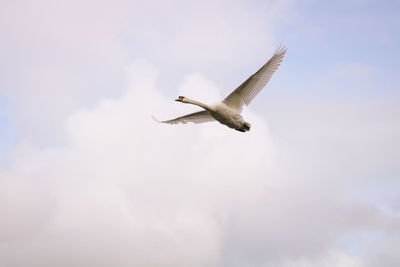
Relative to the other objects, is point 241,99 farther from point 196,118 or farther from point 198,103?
point 196,118

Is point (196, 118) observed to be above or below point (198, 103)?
above

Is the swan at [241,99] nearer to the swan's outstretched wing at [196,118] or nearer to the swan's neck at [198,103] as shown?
the swan's neck at [198,103]

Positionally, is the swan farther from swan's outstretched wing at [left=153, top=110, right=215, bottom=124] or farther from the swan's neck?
swan's outstretched wing at [left=153, top=110, right=215, bottom=124]

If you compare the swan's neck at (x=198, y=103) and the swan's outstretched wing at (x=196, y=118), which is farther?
the swan's outstretched wing at (x=196, y=118)

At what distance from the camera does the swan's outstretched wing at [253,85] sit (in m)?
30.2

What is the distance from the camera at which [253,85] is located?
3077 cm

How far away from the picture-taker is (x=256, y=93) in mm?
31109

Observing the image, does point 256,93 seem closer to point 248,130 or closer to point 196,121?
point 248,130

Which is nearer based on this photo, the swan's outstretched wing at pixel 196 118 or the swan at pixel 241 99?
the swan at pixel 241 99

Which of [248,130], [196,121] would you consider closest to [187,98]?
[196,121]

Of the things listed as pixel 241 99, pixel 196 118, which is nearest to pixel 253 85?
pixel 241 99

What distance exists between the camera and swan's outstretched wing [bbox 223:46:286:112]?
3019cm

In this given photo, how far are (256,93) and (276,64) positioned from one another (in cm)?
210

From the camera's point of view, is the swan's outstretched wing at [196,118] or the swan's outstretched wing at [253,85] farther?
the swan's outstretched wing at [196,118]
